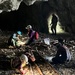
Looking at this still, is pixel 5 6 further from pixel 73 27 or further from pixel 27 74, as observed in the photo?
pixel 73 27

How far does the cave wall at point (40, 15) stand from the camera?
23.7 meters

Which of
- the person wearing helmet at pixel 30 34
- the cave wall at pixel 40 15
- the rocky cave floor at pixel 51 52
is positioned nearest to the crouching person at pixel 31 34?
the person wearing helmet at pixel 30 34

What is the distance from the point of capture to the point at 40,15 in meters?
26.2

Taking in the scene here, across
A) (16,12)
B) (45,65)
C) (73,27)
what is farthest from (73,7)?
(45,65)

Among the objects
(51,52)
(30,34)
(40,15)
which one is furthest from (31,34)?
(40,15)

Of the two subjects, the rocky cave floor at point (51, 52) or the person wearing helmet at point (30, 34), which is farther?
the person wearing helmet at point (30, 34)

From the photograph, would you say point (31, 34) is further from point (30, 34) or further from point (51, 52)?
point (51, 52)

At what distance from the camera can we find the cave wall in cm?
2369

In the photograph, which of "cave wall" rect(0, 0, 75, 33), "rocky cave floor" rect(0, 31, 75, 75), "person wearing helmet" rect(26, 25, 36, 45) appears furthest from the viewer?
"cave wall" rect(0, 0, 75, 33)

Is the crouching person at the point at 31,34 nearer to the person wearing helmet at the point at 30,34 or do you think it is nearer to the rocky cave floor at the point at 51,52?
the person wearing helmet at the point at 30,34

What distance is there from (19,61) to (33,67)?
4.91 ft

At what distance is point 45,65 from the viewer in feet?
44.2

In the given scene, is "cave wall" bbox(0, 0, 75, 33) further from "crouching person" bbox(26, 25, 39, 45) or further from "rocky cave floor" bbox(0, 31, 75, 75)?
"crouching person" bbox(26, 25, 39, 45)

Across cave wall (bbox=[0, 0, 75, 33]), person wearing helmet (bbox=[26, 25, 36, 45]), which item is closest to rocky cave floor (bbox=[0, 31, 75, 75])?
person wearing helmet (bbox=[26, 25, 36, 45])
